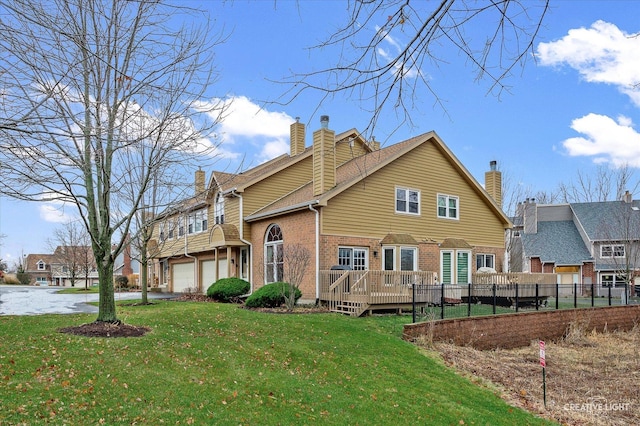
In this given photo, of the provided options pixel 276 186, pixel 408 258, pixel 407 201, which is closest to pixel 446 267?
pixel 408 258

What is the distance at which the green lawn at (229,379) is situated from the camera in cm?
714

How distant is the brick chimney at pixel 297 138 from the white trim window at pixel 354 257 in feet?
28.7

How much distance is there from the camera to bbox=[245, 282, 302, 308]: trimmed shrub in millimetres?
17719

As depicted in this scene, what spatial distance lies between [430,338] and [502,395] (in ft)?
10.8

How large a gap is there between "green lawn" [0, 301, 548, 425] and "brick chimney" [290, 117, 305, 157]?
15050 mm

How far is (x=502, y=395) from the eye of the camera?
11109 mm

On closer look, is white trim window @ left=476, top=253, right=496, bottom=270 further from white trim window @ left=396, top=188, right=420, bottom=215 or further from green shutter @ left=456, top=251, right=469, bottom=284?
white trim window @ left=396, top=188, right=420, bottom=215

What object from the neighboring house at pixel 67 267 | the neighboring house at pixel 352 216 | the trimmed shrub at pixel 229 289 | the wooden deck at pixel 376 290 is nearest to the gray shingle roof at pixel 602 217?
the neighboring house at pixel 352 216

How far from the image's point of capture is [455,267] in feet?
76.3

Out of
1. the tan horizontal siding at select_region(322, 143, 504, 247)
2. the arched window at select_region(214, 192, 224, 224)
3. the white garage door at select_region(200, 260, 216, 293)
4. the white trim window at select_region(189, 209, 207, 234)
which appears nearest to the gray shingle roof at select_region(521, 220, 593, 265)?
the tan horizontal siding at select_region(322, 143, 504, 247)

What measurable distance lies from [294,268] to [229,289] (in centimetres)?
469

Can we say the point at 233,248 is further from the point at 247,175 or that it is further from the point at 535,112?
the point at 535,112

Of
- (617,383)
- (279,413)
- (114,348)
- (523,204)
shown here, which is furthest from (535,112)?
(523,204)

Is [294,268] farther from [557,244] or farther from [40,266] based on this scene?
[40,266]
